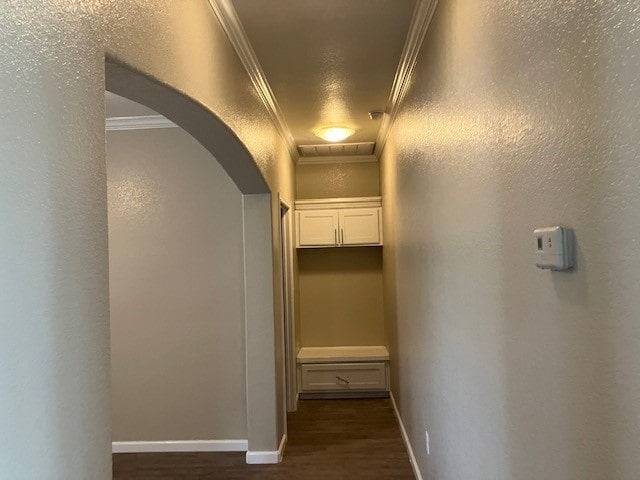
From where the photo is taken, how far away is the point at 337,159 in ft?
17.6

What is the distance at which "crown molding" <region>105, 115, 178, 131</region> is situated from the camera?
11.9 feet

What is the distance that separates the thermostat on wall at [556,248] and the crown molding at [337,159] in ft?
14.3

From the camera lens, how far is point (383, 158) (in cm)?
477

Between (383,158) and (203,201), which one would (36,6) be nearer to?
(203,201)

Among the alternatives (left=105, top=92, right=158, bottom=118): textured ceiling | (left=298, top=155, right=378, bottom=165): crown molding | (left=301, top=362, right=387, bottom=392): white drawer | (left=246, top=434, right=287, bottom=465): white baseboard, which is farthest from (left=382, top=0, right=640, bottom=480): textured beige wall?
(left=298, top=155, right=378, bottom=165): crown molding

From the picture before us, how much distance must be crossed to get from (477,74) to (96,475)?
1491 millimetres

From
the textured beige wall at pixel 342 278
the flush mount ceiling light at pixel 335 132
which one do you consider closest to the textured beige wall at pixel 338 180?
the textured beige wall at pixel 342 278

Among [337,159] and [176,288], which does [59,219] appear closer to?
[176,288]

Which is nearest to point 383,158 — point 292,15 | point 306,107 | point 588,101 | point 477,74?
point 306,107

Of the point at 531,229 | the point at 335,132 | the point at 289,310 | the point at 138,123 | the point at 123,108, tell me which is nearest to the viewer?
the point at 531,229

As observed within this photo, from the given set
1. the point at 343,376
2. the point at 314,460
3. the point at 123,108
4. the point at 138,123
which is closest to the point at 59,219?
the point at 123,108

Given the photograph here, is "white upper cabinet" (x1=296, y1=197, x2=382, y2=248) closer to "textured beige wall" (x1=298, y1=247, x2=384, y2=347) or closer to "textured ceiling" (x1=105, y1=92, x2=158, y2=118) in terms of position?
"textured beige wall" (x1=298, y1=247, x2=384, y2=347)

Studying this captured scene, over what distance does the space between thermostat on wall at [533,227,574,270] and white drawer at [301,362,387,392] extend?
409 cm

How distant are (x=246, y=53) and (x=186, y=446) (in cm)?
287
